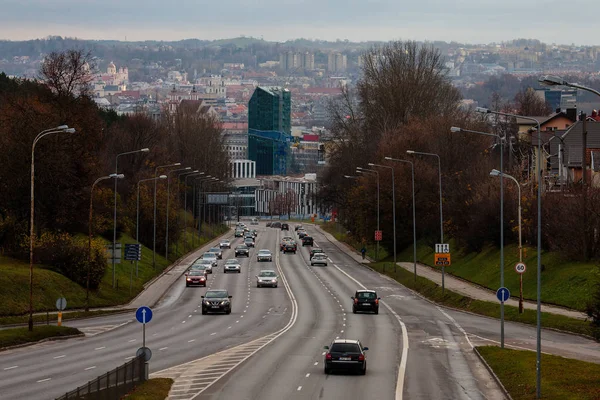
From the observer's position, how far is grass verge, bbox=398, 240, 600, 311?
200ft

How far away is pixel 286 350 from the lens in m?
47.1

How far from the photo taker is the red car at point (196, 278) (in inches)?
3410

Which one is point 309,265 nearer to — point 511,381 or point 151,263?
point 151,263

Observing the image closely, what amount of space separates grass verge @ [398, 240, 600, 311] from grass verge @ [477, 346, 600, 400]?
19.6ft

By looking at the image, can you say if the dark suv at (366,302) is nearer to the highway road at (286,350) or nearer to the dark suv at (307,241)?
the highway road at (286,350)

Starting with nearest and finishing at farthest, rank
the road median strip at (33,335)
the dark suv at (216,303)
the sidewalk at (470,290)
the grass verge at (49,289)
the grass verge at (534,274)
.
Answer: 1. the road median strip at (33,335)
2. the sidewalk at (470,290)
3. the grass verge at (49,289)
4. the grass verge at (534,274)
5. the dark suv at (216,303)

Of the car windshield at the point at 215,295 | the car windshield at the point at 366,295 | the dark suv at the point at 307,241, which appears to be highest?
the car windshield at the point at 366,295

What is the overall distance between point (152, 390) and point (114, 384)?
11.0 ft

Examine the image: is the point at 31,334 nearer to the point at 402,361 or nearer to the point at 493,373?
the point at 402,361

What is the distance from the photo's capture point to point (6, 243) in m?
75.6

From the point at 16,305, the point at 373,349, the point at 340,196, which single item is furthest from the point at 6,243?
the point at 340,196

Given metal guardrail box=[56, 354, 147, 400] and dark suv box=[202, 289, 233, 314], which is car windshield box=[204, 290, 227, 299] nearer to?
dark suv box=[202, 289, 233, 314]

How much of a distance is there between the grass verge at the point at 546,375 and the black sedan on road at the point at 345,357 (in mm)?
4644

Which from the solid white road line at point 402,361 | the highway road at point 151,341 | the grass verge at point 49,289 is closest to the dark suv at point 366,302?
the solid white road line at point 402,361
